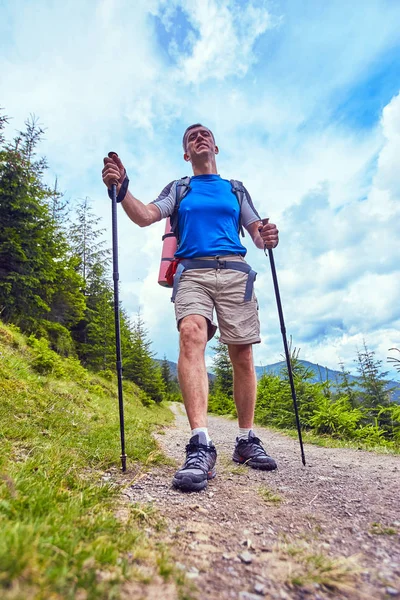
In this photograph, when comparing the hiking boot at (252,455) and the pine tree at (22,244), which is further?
the pine tree at (22,244)

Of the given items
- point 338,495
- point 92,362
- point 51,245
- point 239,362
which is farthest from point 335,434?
point 92,362

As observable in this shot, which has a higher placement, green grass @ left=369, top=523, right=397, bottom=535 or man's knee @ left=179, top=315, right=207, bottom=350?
A: man's knee @ left=179, top=315, right=207, bottom=350

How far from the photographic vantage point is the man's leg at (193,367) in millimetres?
2942

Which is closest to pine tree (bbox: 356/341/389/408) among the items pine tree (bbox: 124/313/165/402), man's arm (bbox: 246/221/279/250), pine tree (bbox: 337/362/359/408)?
pine tree (bbox: 337/362/359/408)

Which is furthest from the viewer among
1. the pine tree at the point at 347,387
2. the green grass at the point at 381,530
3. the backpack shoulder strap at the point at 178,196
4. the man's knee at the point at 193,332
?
the pine tree at the point at 347,387

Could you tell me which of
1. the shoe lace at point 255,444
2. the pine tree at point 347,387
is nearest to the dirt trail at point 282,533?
the shoe lace at point 255,444

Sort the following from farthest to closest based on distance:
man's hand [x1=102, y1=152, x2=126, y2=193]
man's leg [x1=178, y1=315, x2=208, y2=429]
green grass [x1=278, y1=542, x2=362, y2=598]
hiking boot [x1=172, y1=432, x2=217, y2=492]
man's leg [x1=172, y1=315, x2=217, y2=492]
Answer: man's hand [x1=102, y1=152, x2=126, y2=193], man's leg [x1=178, y1=315, x2=208, y2=429], man's leg [x1=172, y1=315, x2=217, y2=492], hiking boot [x1=172, y1=432, x2=217, y2=492], green grass [x1=278, y1=542, x2=362, y2=598]

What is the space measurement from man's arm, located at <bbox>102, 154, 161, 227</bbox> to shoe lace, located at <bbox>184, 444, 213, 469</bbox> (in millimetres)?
2228

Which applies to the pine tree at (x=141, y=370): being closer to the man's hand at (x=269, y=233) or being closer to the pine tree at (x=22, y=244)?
the pine tree at (x=22, y=244)

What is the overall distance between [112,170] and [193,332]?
1813 millimetres

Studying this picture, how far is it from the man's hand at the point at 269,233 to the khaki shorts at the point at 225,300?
2.54 ft

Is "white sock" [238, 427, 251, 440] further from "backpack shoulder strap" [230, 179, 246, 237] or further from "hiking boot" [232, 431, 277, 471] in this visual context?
"backpack shoulder strap" [230, 179, 246, 237]

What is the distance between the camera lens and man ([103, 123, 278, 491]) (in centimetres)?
315

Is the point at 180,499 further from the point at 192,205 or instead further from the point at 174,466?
the point at 192,205
